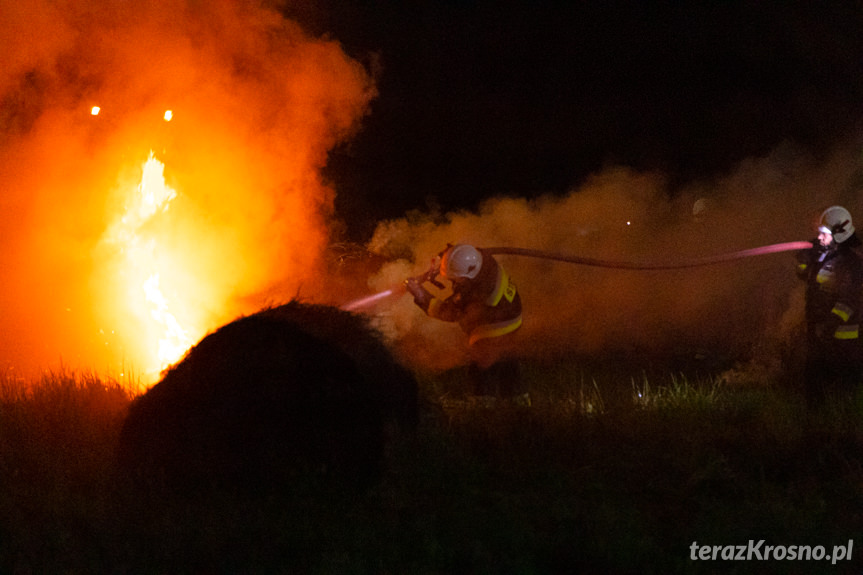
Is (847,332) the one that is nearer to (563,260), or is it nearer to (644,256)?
(563,260)

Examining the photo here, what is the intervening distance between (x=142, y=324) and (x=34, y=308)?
83.5 inches

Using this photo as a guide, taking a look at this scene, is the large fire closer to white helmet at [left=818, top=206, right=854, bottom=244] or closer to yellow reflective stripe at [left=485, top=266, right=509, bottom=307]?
yellow reflective stripe at [left=485, top=266, right=509, bottom=307]

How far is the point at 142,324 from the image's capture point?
963 cm

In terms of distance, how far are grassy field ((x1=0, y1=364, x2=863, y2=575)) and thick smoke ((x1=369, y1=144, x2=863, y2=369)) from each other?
401 centimetres

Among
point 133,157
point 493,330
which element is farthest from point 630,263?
point 133,157

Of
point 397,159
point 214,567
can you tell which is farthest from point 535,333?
point 397,159

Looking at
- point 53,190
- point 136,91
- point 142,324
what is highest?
point 136,91

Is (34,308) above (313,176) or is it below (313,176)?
below

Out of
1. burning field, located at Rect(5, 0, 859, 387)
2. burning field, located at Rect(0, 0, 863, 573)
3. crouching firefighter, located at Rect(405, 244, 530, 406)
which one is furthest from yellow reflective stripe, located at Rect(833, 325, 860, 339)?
crouching firefighter, located at Rect(405, 244, 530, 406)

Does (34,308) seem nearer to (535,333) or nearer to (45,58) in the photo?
(45,58)

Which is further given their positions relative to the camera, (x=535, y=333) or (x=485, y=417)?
(x=535, y=333)

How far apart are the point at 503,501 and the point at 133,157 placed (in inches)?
264

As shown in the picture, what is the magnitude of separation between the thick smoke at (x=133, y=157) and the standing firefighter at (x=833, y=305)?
6.39 metres

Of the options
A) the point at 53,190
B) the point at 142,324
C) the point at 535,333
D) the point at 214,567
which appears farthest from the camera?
the point at 535,333
